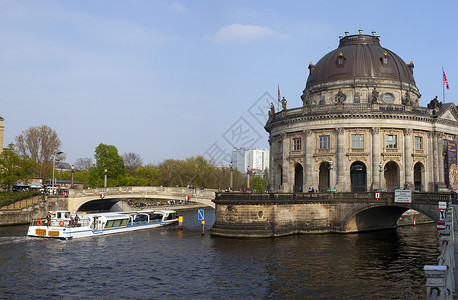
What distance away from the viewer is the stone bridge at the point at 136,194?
2360 inches

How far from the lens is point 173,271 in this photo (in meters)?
31.6

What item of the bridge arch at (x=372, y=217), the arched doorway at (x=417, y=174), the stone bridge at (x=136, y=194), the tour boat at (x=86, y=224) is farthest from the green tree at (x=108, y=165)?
the arched doorway at (x=417, y=174)

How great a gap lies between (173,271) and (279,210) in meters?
19.4

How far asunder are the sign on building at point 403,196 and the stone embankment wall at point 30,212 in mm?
49806

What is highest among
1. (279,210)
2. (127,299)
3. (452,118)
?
(452,118)

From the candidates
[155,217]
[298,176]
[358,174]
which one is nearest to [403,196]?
[358,174]

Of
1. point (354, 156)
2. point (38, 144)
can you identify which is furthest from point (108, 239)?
point (38, 144)

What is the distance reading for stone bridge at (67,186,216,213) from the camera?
59.9 meters

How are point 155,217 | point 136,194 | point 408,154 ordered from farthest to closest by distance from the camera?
1. point 136,194
2. point 155,217
3. point 408,154

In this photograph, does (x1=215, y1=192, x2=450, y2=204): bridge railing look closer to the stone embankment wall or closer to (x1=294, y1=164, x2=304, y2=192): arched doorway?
(x1=294, y1=164, x2=304, y2=192): arched doorway

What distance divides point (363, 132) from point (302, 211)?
54.2 ft

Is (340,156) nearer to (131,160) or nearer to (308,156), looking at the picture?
(308,156)

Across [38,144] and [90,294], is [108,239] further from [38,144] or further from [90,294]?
[38,144]

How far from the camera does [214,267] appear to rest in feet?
108
